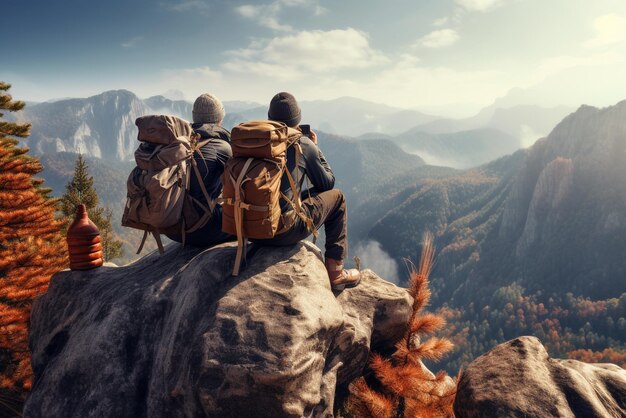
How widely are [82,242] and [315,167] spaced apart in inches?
281

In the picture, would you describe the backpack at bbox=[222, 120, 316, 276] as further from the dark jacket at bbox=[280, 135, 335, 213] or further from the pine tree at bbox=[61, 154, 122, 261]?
the pine tree at bbox=[61, 154, 122, 261]

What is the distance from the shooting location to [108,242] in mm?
43188

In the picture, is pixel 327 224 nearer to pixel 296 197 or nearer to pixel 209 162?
pixel 296 197

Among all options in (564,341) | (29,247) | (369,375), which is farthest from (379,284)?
(564,341)

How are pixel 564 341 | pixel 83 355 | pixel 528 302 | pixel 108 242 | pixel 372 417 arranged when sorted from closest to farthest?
1. pixel 83 355
2. pixel 372 417
3. pixel 108 242
4. pixel 564 341
5. pixel 528 302

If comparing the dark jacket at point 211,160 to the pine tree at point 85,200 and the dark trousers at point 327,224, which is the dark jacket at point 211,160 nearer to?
the dark trousers at point 327,224

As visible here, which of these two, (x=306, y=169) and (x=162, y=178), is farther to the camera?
(x=306, y=169)

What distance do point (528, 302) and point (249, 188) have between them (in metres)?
221

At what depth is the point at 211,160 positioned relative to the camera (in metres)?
8.58

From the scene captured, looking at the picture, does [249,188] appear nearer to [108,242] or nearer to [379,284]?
[379,284]

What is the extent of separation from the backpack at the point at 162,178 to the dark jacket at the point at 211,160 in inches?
7.2

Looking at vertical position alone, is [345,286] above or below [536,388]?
above

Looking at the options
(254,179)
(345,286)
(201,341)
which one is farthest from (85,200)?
(254,179)

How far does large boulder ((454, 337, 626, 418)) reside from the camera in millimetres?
7309
